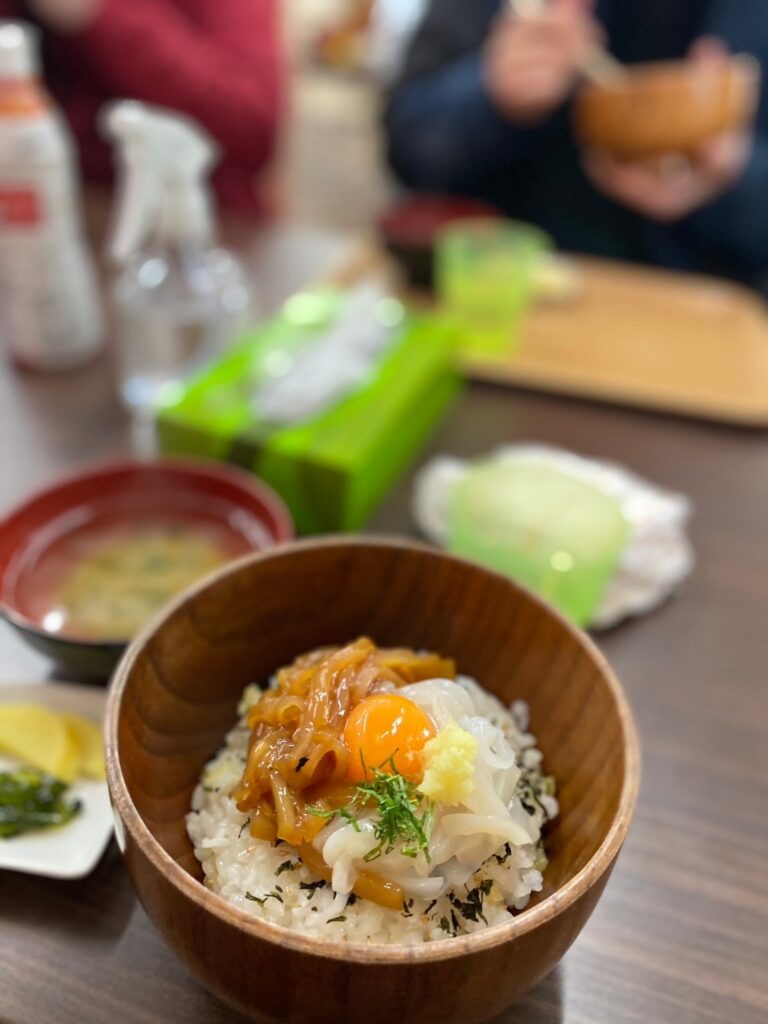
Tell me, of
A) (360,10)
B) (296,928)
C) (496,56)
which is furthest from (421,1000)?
(360,10)

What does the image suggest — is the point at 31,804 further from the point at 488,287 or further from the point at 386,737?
the point at 488,287

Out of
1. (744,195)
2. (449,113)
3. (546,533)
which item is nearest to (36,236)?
(546,533)

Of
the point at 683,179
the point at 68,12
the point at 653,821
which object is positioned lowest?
the point at 653,821

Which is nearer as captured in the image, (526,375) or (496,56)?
(526,375)

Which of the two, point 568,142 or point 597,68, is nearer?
point 597,68

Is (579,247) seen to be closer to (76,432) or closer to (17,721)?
(76,432)

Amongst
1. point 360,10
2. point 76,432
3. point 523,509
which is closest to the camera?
point 523,509
